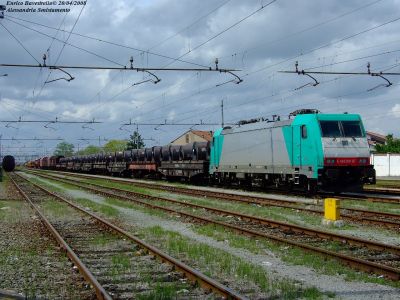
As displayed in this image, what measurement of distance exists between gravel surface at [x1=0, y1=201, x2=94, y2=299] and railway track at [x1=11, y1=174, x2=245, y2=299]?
0.21 m

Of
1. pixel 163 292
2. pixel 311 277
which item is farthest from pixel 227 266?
pixel 163 292

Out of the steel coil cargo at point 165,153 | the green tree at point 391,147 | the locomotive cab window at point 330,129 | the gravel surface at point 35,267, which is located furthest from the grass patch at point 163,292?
the green tree at point 391,147

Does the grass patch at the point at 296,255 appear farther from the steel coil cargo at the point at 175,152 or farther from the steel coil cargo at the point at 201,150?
the steel coil cargo at the point at 175,152

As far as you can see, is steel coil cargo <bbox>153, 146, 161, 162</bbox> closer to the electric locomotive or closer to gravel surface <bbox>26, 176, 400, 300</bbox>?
the electric locomotive

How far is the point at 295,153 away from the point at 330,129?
1.82 m

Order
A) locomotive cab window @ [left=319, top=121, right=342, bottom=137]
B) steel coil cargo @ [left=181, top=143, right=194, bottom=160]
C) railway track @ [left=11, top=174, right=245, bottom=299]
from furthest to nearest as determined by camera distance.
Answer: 1. steel coil cargo @ [left=181, top=143, right=194, bottom=160]
2. locomotive cab window @ [left=319, top=121, right=342, bottom=137]
3. railway track @ [left=11, top=174, right=245, bottom=299]

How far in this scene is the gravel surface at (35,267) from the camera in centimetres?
755

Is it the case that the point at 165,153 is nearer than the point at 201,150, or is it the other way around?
the point at 201,150

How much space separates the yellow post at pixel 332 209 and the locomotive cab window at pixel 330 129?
300 inches

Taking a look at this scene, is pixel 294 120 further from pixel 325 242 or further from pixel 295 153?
pixel 325 242

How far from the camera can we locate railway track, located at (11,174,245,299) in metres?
7.34

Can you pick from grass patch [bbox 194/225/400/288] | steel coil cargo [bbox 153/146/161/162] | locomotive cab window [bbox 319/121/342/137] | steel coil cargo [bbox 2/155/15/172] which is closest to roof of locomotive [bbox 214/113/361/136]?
locomotive cab window [bbox 319/121/342/137]

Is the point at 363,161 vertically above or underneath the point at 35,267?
above

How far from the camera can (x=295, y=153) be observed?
22453 mm
